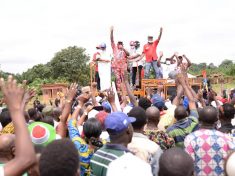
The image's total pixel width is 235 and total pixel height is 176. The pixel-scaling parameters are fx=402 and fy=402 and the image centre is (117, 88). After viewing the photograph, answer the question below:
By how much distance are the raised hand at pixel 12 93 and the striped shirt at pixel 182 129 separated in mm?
2797

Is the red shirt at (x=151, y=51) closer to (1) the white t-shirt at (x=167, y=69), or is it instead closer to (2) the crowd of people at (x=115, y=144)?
(1) the white t-shirt at (x=167, y=69)

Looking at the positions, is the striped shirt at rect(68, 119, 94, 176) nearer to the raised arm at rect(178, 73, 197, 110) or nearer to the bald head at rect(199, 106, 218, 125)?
→ the bald head at rect(199, 106, 218, 125)

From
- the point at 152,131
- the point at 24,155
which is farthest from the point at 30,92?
the point at 24,155

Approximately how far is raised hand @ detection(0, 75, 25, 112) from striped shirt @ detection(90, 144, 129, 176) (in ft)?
4.13

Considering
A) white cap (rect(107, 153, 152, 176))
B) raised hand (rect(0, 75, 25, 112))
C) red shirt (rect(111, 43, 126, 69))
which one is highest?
Result: red shirt (rect(111, 43, 126, 69))

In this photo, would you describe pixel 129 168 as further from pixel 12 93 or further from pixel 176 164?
pixel 12 93

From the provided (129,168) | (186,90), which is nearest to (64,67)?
(186,90)

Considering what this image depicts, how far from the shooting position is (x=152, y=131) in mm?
4672

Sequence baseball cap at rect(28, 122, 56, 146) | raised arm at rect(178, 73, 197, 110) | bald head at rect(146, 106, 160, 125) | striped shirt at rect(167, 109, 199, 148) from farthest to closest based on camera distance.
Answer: raised arm at rect(178, 73, 197, 110) < striped shirt at rect(167, 109, 199, 148) < bald head at rect(146, 106, 160, 125) < baseball cap at rect(28, 122, 56, 146)

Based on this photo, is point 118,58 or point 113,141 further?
point 118,58

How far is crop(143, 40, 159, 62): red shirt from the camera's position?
14516 mm

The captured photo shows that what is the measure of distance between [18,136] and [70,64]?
45407 millimetres

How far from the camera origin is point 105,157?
11.8 ft

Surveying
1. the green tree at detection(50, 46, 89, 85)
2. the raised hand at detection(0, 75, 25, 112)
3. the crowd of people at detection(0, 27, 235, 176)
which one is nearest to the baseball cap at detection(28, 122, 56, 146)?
the crowd of people at detection(0, 27, 235, 176)
